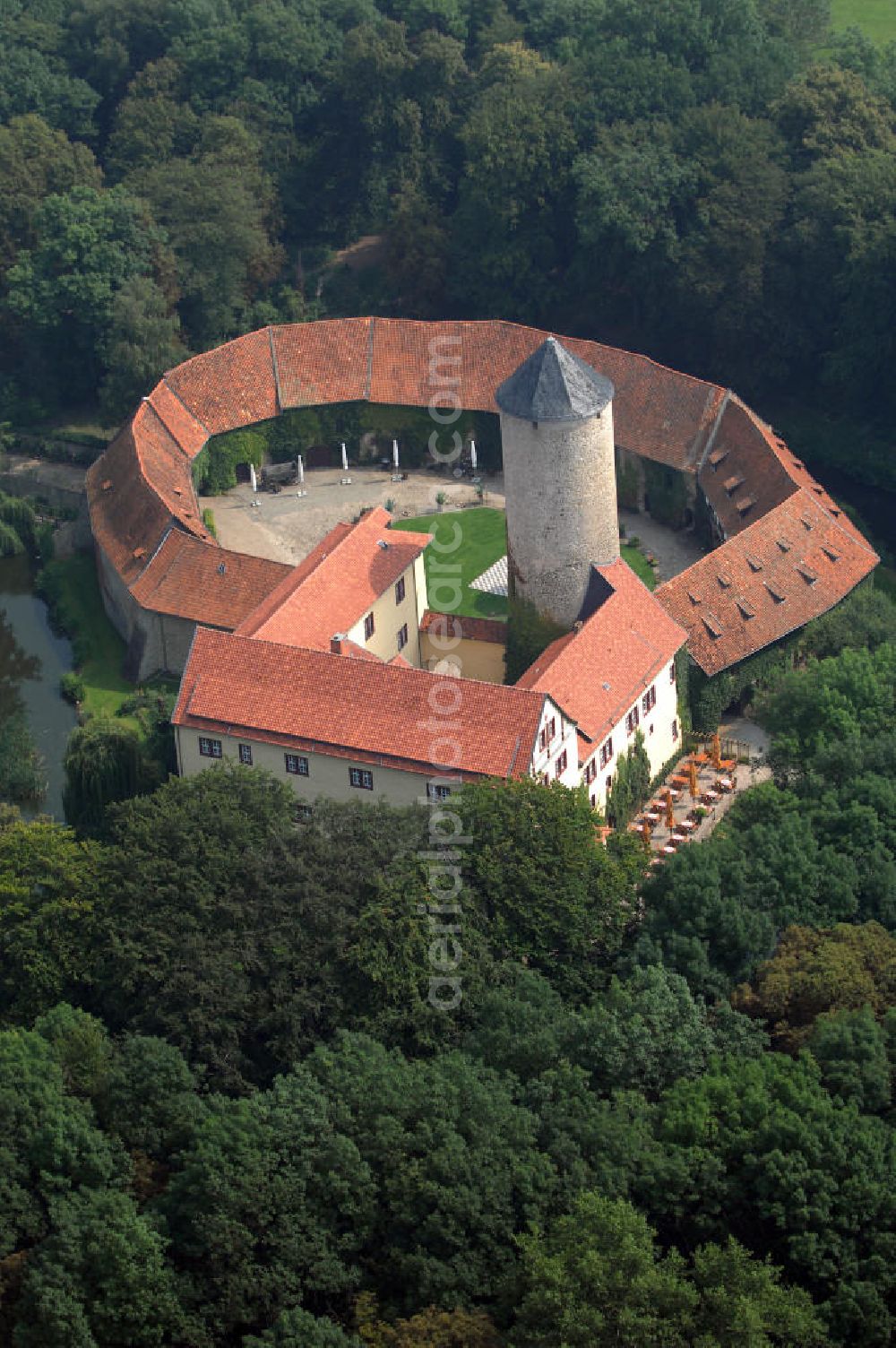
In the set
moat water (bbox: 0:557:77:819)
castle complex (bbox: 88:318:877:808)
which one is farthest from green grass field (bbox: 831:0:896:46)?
moat water (bbox: 0:557:77:819)

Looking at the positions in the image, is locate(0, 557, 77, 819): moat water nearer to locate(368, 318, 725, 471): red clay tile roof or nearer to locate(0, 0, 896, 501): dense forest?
locate(0, 0, 896, 501): dense forest

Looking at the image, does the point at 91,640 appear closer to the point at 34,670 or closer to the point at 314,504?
the point at 34,670

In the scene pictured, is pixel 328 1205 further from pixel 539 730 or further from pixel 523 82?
pixel 523 82

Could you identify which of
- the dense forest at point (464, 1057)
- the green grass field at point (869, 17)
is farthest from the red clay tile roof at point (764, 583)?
the green grass field at point (869, 17)

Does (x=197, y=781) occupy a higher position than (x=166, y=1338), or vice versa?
(x=197, y=781)

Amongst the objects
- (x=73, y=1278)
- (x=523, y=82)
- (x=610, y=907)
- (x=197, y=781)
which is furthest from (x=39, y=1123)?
(x=523, y=82)

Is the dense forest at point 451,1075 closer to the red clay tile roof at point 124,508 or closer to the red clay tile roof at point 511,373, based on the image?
the red clay tile roof at point 124,508

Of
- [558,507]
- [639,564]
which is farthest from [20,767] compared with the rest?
[639,564]
